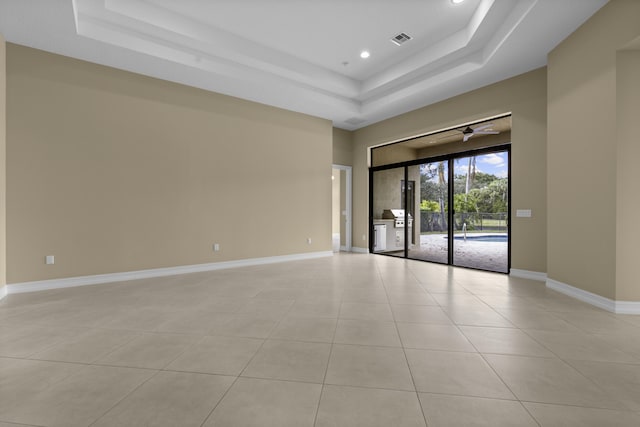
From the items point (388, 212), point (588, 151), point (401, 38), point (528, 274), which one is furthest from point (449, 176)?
point (401, 38)

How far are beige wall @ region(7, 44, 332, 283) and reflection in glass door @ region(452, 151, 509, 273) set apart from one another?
Answer: 11.5ft

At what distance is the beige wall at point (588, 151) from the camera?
316cm

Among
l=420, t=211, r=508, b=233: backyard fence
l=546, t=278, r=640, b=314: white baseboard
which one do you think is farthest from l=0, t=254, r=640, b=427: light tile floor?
l=420, t=211, r=508, b=233: backyard fence

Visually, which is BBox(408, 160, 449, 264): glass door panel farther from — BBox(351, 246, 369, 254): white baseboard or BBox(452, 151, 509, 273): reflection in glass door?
BBox(351, 246, 369, 254): white baseboard

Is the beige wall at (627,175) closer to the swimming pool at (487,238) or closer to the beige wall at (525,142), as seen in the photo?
the beige wall at (525,142)

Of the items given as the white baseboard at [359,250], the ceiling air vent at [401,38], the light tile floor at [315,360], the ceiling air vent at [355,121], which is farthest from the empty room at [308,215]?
the white baseboard at [359,250]

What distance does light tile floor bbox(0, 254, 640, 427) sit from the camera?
155 cm

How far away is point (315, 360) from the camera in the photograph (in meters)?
2.11

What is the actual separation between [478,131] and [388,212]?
9.67 feet

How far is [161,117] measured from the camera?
16.3 ft

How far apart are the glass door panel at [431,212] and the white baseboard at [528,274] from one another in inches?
52.4

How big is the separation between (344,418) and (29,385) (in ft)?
6.55

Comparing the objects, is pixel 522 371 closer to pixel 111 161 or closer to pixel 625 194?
pixel 625 194

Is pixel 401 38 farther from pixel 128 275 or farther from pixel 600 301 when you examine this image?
pixel 128 275
